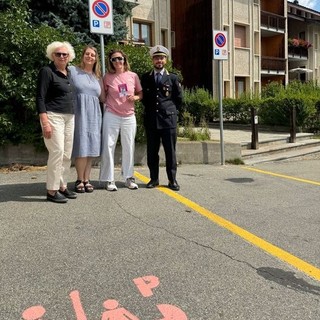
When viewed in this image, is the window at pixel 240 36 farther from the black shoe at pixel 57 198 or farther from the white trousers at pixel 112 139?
the black shoe at pixel 57 198

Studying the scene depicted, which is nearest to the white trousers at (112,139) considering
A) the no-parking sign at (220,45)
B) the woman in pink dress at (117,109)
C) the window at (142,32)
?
the woman in pink dress at (117,109)

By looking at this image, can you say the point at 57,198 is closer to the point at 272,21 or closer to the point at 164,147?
the point at 164,147

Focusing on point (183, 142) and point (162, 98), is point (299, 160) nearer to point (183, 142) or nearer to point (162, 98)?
point (183, 142)

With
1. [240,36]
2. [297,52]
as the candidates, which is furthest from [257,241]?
[297,52]

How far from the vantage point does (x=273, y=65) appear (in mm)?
30109

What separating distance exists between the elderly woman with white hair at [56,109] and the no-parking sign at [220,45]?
420 cm

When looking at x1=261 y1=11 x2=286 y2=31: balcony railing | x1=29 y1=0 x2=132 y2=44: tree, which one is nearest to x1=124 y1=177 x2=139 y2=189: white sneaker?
x1=29 y1=0 x2=132 y2=44: tree

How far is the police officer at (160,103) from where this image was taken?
19.6 ft

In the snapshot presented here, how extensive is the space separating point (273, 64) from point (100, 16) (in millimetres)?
25884

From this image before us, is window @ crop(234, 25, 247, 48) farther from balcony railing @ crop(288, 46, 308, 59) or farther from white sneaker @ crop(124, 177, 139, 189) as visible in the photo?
white sneaker @ crop(124, 177, 139, 189)

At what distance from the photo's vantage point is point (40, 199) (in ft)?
17.8

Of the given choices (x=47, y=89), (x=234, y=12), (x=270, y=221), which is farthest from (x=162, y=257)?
(x=234, y=12)

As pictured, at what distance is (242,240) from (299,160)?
7388 mm

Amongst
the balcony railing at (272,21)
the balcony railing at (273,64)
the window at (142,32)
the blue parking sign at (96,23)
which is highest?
the balcony railing at (272,21)
